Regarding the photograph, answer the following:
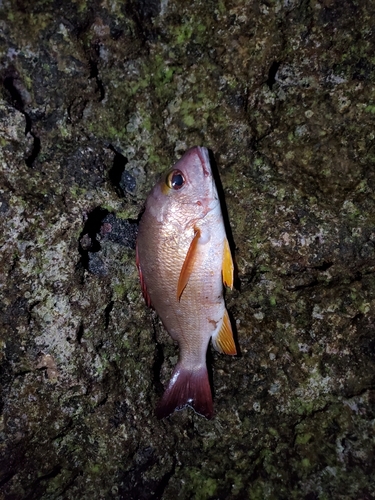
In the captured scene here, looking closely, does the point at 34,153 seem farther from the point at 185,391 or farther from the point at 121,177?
the point at 185,391

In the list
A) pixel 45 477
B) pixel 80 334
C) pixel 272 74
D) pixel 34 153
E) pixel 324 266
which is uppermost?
pixel 272 74

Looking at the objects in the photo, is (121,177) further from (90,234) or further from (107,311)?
(107,311)

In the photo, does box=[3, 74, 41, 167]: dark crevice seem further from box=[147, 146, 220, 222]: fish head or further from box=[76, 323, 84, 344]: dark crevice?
box=[76, 323, 84, 344]: dark crevice

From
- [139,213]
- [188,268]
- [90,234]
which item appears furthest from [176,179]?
[90,234]

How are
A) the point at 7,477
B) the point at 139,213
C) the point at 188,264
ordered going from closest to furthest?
the point at 188,264 → the point at 7,477 → the point at 139,213

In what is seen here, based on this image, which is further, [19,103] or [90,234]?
[90,234]

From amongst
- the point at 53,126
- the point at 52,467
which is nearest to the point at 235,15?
the point at 53,126

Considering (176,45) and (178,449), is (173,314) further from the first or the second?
(176,45)

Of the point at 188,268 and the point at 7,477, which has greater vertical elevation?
the point at 188,268

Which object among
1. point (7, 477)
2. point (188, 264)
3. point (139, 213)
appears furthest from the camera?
point (139, 213)
